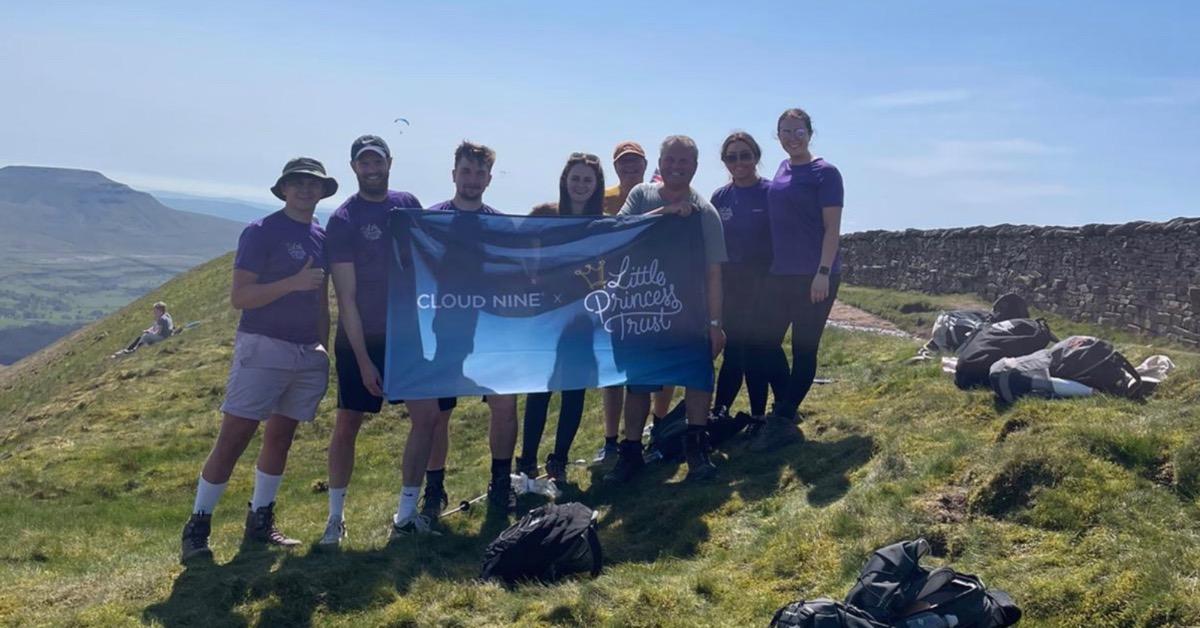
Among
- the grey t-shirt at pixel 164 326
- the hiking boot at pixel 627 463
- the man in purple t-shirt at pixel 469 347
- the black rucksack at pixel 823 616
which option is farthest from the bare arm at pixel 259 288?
the grey t-shirt at pixel 164 326

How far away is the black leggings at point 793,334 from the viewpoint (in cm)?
882

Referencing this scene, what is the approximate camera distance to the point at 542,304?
28.7 ft

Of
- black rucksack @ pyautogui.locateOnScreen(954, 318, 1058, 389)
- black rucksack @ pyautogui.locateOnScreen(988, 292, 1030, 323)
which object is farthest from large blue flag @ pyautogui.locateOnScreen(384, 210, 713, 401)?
black rucksack @ pyautogui.locateOnScreen(988, 292, 1030, 323)

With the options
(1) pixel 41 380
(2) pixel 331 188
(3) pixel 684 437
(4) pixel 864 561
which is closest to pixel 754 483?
(3) pixel 684 437

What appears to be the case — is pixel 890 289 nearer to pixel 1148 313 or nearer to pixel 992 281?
pixel 992 281

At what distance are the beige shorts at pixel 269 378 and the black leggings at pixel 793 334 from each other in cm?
394

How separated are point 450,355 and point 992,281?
20.3 metres

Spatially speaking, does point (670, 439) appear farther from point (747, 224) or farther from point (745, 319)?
point (747, 224)

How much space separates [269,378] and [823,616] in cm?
438

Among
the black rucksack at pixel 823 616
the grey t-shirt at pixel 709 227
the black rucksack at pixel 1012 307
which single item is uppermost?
the grey t-shirt at pixel 709 227

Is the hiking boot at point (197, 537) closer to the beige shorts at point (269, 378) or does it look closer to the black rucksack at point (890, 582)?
the beige shorts at point (269, 378)

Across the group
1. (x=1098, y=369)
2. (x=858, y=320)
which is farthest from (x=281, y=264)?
(x=858, y=320)

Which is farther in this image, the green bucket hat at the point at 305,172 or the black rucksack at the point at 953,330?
the black rucksack at the point at 953,330

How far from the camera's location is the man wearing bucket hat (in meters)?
7.30
